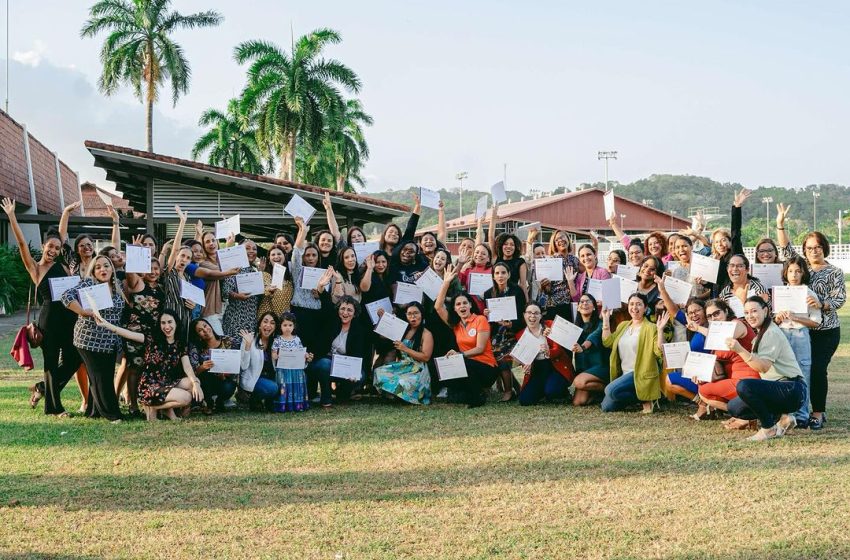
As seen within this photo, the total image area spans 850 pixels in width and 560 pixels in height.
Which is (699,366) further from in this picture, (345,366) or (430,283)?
(345,366)

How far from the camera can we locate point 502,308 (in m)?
8.21

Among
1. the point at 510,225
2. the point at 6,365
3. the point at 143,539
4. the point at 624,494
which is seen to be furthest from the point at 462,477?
the point at 510,225

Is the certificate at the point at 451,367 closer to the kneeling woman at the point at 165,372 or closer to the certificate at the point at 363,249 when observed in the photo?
the certificate at the point at 363,249

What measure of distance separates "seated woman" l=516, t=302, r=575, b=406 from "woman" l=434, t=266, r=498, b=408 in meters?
0.40

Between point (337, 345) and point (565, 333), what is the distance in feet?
7.46

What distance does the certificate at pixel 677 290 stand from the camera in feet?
24.2

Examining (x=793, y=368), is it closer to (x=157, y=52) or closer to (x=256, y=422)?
(x=256, y=422)

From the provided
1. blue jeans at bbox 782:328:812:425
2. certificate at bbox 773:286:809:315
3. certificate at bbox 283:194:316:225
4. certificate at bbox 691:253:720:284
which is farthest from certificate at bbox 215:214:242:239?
blue jeans at bbox 782:328:812:425

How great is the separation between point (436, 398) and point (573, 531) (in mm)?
4126

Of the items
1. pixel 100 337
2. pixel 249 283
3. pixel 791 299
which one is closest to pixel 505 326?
pixel 249 283

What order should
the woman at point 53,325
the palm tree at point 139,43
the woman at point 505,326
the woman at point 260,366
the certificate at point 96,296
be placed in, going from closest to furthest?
the certificate at point 96,296, the woman at point 53,325, the woman at point 260,366, the woman at point 505,326, the palm tree at point 139,43

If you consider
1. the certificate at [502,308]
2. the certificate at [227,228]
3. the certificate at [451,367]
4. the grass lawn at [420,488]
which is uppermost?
the certificate at [227,228]

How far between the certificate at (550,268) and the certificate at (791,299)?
231 cm

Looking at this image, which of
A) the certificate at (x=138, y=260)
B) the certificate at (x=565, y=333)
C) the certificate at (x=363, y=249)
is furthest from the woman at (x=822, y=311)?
the certificate at (x=138, y=260)
